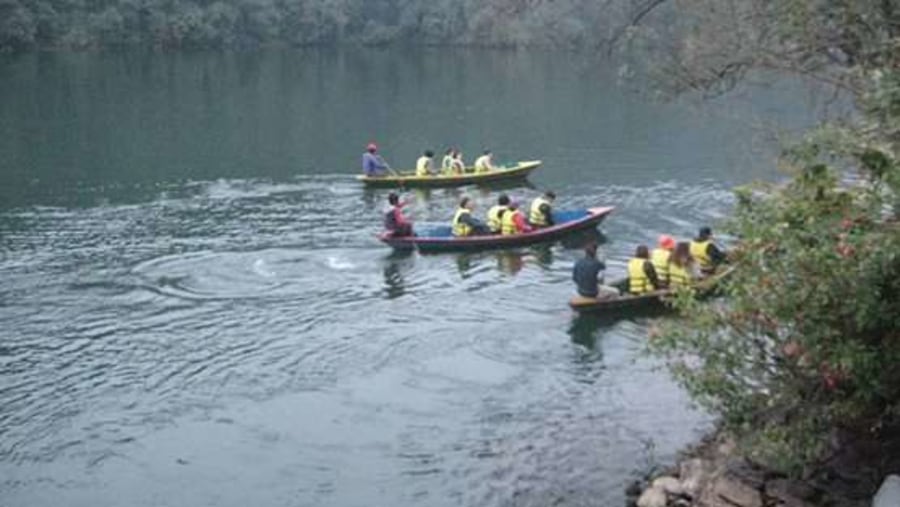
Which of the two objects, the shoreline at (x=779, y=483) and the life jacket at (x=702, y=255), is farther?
the life jacket at (x=702, y=255)

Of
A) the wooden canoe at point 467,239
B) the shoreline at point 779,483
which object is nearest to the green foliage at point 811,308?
the shoreline at point 779,483

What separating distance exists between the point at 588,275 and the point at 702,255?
2.27 meters

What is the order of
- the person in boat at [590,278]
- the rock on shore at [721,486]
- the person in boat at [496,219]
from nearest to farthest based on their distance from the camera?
the rock on shore at [721,486]
the person in boat at [590,278]
the person in boat at [496,219]

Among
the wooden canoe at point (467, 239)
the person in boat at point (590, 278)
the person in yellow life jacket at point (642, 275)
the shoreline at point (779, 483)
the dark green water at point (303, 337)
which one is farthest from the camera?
the wooden canoe at point (467, 239)

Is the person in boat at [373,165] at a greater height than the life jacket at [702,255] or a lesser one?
greater

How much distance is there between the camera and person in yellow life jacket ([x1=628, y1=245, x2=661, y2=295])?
18.6 meters

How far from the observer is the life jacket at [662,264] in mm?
18859

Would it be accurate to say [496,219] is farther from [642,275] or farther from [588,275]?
[642,275]

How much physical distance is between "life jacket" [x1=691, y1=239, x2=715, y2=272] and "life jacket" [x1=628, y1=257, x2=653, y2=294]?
3.64 feet

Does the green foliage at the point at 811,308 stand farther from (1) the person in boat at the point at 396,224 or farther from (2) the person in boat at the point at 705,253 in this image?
(1) the person in boat at the point at 396,224

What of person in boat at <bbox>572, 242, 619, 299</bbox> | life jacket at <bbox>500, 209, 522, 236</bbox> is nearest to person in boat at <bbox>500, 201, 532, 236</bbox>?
life jacket at <bbox>500, 209, 522, 236</bbox>

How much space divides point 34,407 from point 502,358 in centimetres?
680

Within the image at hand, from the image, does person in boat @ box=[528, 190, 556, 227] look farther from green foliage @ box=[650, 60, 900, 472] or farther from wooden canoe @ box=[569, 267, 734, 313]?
green foliage @ box=[650, 60, 900, 472]

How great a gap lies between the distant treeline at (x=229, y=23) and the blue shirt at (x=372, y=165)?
23017 mm
